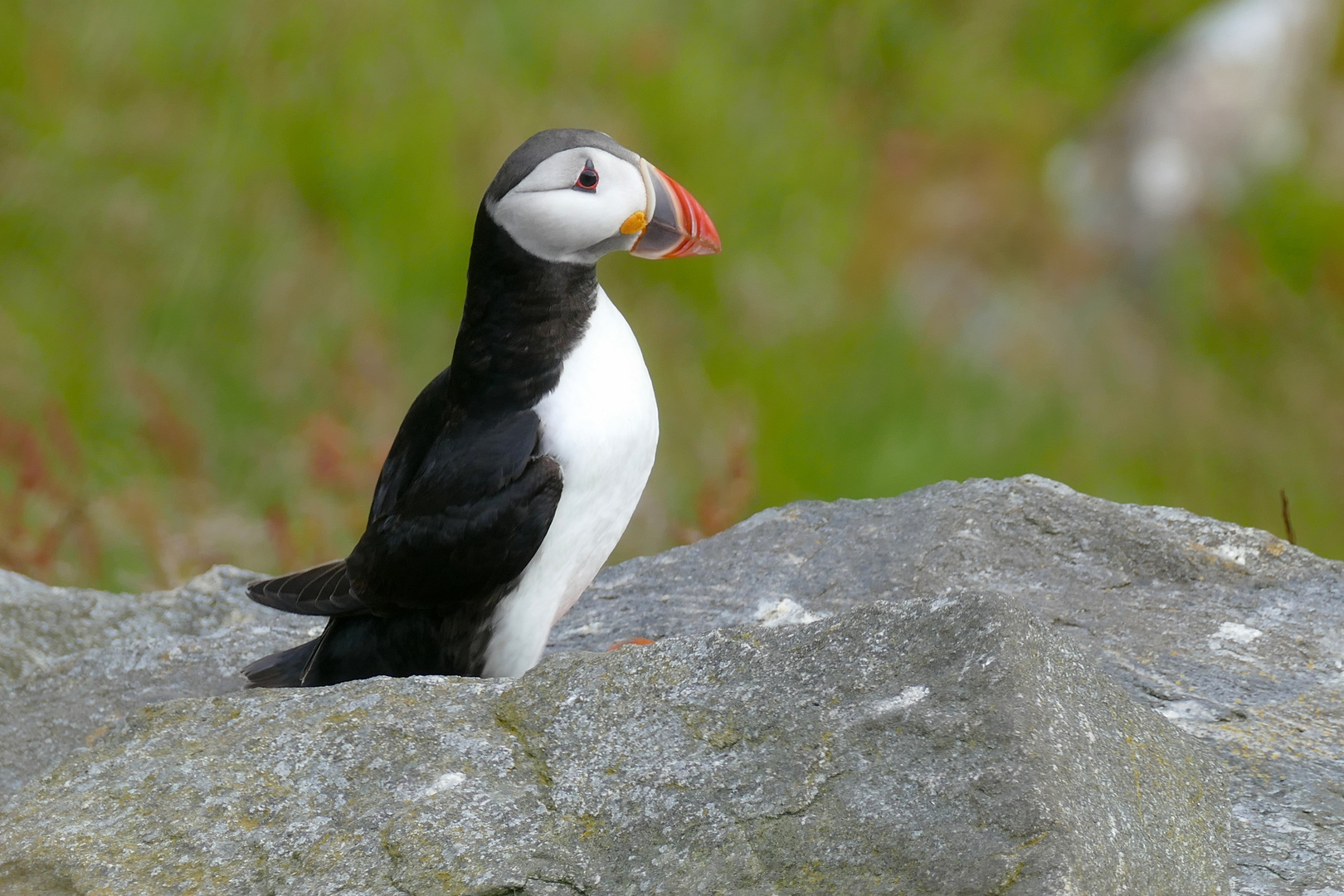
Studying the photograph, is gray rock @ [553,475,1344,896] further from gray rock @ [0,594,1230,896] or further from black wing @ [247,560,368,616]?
black wing @ [247,560,368,616]

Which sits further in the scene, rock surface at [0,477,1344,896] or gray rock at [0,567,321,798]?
gray rock at [0,567,321,798]

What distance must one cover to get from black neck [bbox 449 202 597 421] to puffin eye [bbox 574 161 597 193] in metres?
0.18

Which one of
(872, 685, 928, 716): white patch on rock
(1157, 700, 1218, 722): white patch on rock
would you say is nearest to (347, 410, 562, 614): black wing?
(872, 685, 928, 716): white patch on rock

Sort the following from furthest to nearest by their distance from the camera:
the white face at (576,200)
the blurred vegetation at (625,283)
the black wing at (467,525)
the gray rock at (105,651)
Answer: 1. the blurred vegetation at (625,283)
2. the gray rock at (105,651)
3. the black wing at (467,525)
4. the white face at (576,200)

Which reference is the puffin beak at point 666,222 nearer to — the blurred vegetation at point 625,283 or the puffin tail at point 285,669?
the puffin tail at point 285,669

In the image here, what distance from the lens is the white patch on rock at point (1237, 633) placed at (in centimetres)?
288

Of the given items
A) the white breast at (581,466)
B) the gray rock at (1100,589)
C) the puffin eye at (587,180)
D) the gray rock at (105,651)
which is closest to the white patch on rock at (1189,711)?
the gray rock at (1100,589)

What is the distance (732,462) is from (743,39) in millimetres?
4092

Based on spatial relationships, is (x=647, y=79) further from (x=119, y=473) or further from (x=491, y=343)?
(x=491, y=343)

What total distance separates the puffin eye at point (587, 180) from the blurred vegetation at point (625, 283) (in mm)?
1830

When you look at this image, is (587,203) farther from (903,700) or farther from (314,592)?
(903,700)

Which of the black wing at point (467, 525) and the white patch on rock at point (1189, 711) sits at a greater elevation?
the black wing at point (467, 525)

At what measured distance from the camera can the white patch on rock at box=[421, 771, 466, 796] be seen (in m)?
2.06

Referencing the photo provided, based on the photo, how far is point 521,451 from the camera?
2805mm
